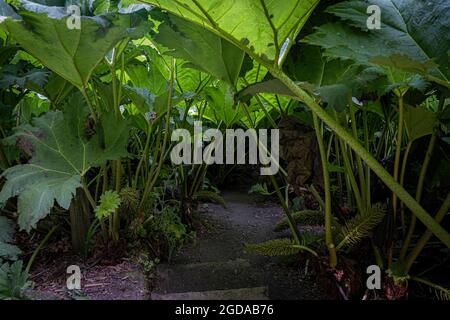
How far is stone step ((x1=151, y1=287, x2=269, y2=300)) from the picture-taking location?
901 mm

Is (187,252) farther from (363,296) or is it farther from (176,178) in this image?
(363,296)

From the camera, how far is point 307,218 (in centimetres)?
135

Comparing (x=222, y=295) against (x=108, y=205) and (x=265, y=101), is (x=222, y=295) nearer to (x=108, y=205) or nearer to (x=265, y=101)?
(x=108, y=205)

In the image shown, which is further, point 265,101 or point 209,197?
point 209,197

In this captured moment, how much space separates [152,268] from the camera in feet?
3.51

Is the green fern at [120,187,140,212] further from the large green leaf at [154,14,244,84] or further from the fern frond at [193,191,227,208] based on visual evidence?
the fern frond at [193,191,227,208]

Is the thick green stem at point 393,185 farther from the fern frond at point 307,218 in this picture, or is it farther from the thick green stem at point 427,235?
the fern frond at point 307,218

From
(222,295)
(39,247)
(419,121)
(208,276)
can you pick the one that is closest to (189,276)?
(208,276)

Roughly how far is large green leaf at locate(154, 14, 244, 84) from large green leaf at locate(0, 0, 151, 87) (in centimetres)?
8

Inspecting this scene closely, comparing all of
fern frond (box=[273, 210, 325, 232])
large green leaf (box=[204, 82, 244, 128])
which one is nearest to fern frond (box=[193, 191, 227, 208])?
large green leaf (box=[204, 82, 244, 128])

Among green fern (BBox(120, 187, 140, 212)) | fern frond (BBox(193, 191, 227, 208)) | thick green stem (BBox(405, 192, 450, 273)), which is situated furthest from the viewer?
fern frond (BBox(193, 191, 227, 208))

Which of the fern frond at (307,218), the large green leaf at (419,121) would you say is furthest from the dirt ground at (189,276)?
the large green leaf at (419,121)

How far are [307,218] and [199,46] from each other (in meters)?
0.71

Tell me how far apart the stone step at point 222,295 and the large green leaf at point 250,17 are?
1.79 feet
